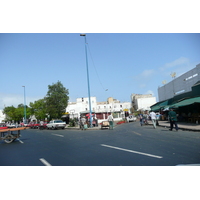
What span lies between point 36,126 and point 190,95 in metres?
31.3

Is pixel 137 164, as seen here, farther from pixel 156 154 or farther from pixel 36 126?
pixel 36 126

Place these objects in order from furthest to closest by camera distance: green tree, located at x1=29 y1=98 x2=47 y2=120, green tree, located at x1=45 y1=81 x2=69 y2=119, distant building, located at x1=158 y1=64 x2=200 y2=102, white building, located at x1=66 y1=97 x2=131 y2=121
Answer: green tree, located at x1=29 y1=98 x2=47 y2=120, white building, located at x1=66 y1=97 x2=131 y2=121, green tree, located at x1=45 y1=81 x2=69 y2=119, distant building, located at x1=158 y1=64 x2=200 y2=102

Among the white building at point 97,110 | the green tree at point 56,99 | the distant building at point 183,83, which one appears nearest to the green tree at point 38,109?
the white building at point 97,110

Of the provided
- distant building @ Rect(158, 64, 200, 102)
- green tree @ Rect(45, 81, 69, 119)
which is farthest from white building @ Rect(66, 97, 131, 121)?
distant building @ Rect(158, 64, 200, 102)

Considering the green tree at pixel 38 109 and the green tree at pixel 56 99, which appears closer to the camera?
the green tree at pixel 56 99

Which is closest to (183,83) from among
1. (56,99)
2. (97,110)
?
(56,99)

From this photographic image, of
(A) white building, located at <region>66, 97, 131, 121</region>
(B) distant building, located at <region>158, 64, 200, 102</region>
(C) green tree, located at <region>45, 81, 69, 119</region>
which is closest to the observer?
(B) distant building, located at <region>158, 64, 200, 102</region>

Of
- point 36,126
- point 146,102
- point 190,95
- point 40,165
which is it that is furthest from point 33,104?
point 40,165

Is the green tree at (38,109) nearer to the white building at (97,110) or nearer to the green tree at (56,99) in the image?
the white building at (97,110)

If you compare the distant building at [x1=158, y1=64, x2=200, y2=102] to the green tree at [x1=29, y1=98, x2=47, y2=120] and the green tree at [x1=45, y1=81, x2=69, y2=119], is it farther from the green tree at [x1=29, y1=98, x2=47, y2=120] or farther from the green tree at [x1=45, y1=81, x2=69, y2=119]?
the green tree at [x1=29, y1=98, x2=47, y2=120]

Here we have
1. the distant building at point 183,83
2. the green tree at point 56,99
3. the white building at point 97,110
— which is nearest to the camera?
the distant building at point 183,83

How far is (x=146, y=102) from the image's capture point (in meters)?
82.7

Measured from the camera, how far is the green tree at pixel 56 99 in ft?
135

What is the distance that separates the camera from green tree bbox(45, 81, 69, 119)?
1614 inches
